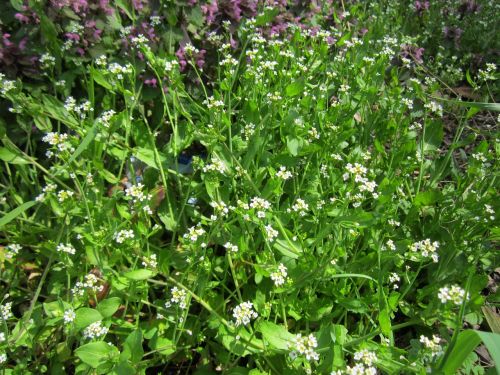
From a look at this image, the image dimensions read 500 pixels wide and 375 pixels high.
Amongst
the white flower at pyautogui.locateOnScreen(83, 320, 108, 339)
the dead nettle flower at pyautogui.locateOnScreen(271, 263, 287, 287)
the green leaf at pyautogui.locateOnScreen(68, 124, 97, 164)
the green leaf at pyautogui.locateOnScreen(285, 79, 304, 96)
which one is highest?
the green leaf at pyautogui.locateOnScreen(285, 79, 304, 96)

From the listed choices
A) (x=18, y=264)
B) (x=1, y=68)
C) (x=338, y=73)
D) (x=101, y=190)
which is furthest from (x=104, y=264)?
(x=338, y=73)

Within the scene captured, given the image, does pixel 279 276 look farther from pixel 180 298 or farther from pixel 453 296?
pixel 453 296

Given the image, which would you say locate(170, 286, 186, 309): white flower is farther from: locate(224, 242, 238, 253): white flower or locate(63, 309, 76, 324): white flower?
locate(63, 309, 76, 324): white flower

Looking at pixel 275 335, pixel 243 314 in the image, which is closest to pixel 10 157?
pixel 243 314

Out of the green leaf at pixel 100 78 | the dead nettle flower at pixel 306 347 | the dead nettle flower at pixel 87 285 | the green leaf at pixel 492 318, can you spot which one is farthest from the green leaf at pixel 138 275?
the green leaf at pixel 492 318

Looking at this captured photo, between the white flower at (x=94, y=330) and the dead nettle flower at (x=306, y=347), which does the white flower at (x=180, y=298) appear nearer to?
the white flower at (x=94, y=330)

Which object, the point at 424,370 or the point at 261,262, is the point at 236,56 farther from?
the point at 424,370

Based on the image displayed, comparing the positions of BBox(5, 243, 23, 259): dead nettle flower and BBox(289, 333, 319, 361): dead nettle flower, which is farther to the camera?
BBox(5, 243, 23, 259): dead nettle flower

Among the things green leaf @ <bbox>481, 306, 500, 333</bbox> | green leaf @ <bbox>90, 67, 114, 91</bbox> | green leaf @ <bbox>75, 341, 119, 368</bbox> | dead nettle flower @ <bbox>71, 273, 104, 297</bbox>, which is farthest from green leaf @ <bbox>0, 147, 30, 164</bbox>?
green leaf @ <bbox>481, 306, 500, 333</bbox>
